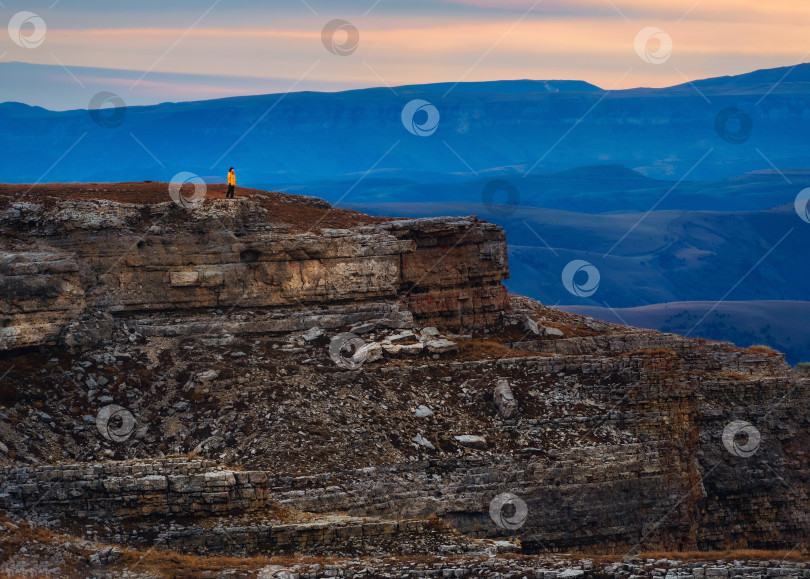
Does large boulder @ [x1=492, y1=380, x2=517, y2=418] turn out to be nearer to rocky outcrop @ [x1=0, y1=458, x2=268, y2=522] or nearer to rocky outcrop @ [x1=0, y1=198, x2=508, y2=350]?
rocky outcrop @ [x1=0, y1=198, x2=508, y2=350]

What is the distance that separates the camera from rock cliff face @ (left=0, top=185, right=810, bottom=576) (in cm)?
3806

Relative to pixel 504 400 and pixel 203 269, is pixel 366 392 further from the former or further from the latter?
pixel 203 269

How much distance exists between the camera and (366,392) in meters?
41.6

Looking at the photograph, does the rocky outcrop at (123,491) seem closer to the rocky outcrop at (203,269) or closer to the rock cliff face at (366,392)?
the rock cliff face at (366,392)

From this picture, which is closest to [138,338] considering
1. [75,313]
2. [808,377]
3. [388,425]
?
[75,313]

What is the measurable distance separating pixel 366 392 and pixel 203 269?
6.70m

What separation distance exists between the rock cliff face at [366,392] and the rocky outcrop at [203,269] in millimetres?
69

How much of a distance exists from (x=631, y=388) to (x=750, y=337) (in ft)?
453

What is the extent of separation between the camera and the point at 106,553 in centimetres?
2780

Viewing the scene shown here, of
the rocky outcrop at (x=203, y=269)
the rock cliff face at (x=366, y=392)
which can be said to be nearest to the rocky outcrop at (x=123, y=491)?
the rock cliff face at (x=366, y=392)

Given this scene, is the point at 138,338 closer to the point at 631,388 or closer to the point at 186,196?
the point at 186,196

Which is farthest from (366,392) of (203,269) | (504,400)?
(203,269)

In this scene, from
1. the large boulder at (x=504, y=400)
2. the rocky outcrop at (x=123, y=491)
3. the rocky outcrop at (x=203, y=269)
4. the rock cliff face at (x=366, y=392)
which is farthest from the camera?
the large boulder at (x=504, y=400)

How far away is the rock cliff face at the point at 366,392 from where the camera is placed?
1499 inches
